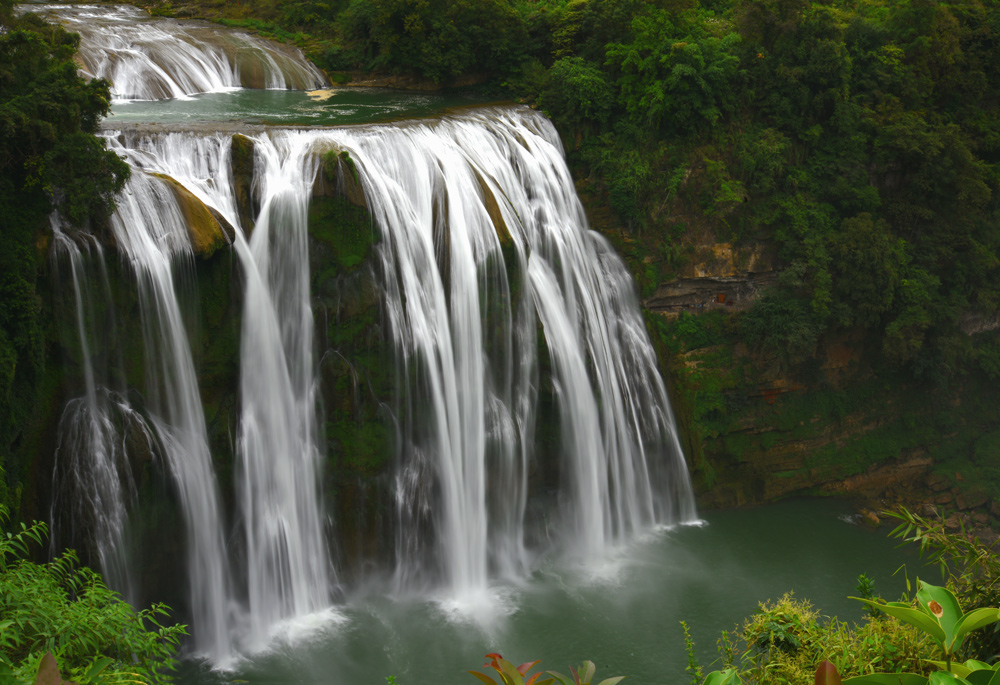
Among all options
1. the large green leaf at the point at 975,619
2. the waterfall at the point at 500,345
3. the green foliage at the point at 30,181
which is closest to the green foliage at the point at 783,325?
the waterfall at the point at 500,345

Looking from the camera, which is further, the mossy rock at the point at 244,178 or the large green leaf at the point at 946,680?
the mossy rock at the point at 244,178

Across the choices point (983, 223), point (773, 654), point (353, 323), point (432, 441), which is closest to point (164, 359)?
point (353, 323)

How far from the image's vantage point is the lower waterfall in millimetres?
11117

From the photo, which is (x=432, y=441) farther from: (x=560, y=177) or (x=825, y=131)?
(x=825, y=131)

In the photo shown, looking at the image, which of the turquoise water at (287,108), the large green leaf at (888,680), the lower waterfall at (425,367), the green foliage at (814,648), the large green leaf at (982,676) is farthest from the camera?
the turquoise water at (287,108)

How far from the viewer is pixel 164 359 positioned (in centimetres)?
1070

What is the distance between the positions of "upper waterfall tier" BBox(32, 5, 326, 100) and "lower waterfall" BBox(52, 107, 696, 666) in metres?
6.26

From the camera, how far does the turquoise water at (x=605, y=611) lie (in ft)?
36.1

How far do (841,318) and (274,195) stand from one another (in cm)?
1177

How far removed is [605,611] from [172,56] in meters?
15.4

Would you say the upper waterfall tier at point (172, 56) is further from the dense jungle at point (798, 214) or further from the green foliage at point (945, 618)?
the green foliage at point (945, 618)

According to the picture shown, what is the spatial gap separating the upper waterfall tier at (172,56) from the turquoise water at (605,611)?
12.2m

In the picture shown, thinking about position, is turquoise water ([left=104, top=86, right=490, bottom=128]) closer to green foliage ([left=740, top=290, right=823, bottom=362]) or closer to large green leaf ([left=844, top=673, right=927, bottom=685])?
green foliage ([left=740, top=290, right=823, bottom=362])

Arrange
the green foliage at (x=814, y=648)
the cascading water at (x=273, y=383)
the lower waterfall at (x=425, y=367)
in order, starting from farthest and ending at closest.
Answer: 1. the cascading water at (x=273, y=383)
2. the lower waterfall at (x=425, y=367)
3. the green foliage at (x=814, y=648)
